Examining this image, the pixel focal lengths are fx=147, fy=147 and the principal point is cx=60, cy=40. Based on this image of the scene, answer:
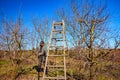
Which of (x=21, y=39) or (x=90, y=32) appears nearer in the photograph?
(x=90, y=32)

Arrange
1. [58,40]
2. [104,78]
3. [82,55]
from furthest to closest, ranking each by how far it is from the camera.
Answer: [104,78] → [82,55] → [58,40]

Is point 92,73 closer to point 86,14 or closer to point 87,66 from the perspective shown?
point 87,66

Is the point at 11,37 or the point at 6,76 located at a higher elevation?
the point at 11,37

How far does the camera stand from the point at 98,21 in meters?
6.58

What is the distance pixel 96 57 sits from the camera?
659 centimetres

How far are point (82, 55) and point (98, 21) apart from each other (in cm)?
172

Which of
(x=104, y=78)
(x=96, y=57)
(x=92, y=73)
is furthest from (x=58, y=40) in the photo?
(x=104, y=78)

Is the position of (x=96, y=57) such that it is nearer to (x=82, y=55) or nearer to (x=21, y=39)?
(x=82, y=55)

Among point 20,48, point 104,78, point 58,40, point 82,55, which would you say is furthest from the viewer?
point 104,78

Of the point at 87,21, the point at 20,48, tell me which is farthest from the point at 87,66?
the point at 20,48

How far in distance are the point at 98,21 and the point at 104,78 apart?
362 centimetres

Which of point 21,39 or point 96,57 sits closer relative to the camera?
point 96,57

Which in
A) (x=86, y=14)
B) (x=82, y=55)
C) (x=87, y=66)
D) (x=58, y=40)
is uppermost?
(x=86, y=14)

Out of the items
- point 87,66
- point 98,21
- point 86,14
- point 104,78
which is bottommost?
point 104,78
